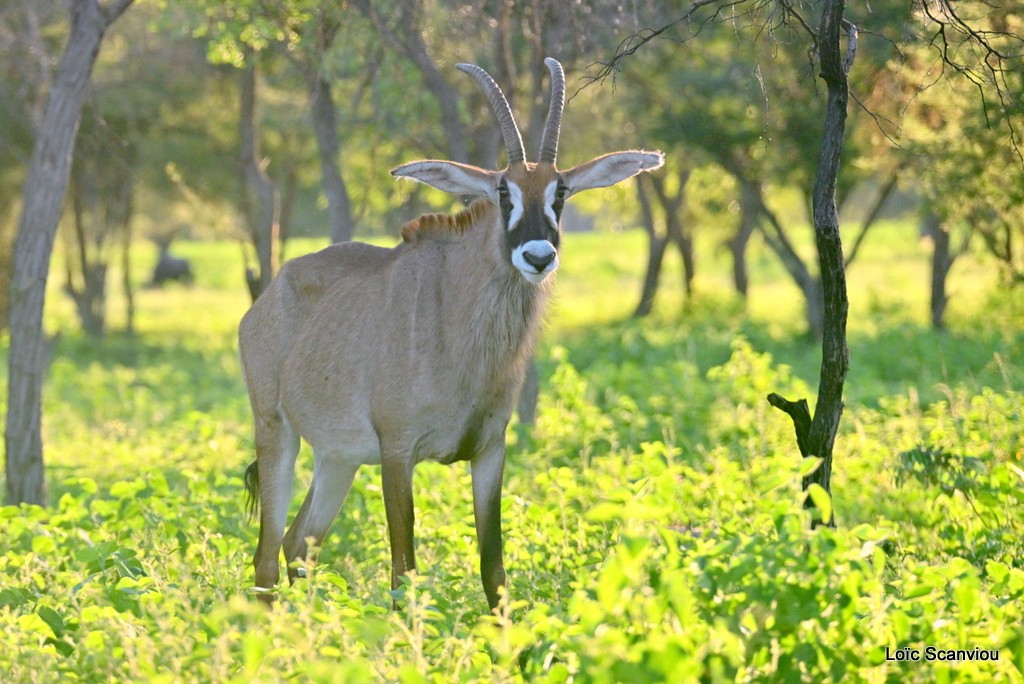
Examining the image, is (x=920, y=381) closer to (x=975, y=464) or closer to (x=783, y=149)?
(x=783, y=149)

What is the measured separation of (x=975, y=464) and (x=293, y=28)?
6.56 meters

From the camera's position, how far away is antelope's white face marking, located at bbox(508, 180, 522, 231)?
18.8 ft

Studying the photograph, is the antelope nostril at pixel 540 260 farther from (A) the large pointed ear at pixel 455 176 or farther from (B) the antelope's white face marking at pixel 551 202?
(A) the large pointed ear at pixel 455 176

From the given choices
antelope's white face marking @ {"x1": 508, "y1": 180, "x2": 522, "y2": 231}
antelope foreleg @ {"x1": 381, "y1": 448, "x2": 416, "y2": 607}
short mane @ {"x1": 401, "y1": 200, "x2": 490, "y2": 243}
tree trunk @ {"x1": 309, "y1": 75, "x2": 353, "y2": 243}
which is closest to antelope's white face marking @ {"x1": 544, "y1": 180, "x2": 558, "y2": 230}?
antelope's white face marking @ {"x1": 508, "y1": 180, "x2": 522, "y2": 231}

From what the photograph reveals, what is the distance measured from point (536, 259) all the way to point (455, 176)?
0.78 m

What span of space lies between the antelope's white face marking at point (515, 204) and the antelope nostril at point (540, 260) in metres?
0.24

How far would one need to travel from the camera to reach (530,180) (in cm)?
579

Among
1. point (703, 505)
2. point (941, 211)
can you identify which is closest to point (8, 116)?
point (941, 211)

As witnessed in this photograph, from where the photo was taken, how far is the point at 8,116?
22891 millimetres

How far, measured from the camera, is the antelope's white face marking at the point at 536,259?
5.53m

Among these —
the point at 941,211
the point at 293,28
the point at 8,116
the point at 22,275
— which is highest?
the point at 8,116

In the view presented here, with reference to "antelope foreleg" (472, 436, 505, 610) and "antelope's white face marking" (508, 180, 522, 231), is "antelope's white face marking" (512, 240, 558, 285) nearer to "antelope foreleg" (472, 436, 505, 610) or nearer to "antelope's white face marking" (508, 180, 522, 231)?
"antelope's white face marking" (508, 180, 522, 231)

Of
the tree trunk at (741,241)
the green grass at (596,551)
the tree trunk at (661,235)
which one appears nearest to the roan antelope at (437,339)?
the green grass at (596,551)

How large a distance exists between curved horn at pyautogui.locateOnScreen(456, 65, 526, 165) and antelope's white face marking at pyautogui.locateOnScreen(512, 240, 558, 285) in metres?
0.51
